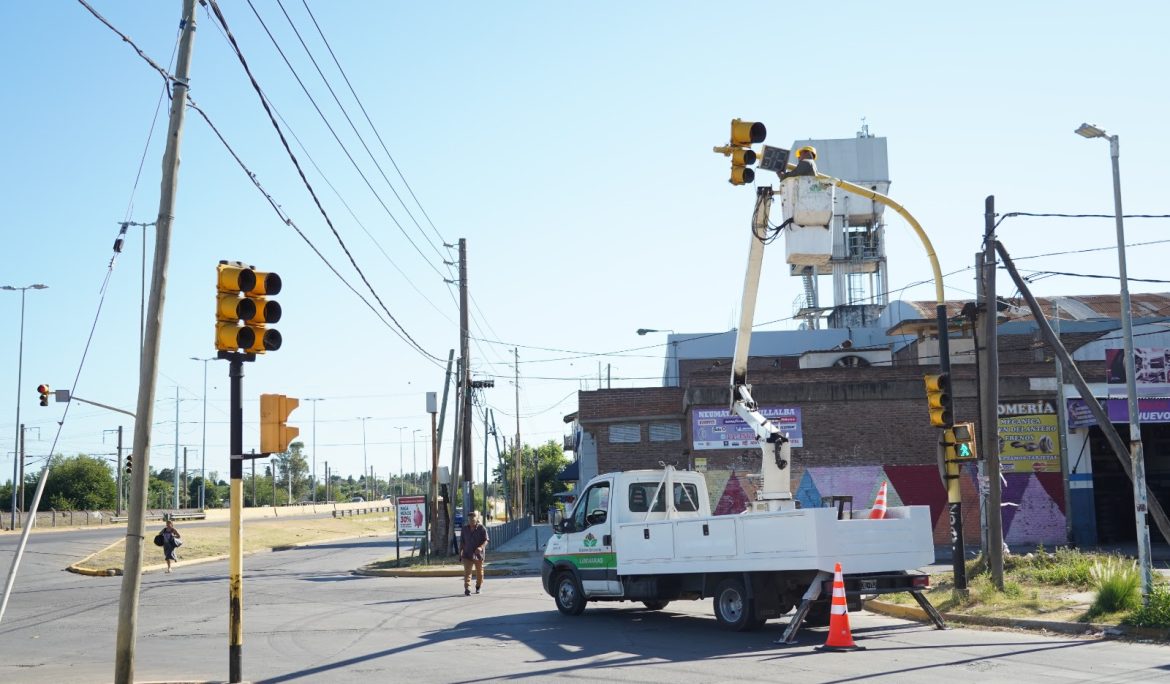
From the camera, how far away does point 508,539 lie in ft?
161

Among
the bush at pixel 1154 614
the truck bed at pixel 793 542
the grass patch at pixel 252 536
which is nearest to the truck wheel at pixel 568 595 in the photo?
the truck bed at pixel 793 542

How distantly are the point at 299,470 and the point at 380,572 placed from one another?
156762 millimetres

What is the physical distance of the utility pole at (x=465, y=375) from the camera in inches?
1355

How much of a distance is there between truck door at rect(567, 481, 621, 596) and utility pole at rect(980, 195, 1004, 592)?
6244 mm

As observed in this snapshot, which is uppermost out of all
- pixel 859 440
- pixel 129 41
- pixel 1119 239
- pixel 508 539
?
pixel 129 41

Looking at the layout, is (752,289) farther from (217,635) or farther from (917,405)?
(917,405)

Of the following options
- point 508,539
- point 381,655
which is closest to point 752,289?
point 381,655

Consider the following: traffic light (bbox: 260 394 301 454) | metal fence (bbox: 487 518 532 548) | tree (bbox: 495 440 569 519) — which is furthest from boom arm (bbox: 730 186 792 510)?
tree (bbox: 495 440 569 519)

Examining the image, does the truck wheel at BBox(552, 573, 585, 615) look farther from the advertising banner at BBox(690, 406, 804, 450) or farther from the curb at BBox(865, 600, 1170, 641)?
the advertising banner at BBox(690, 406, 804, 450)

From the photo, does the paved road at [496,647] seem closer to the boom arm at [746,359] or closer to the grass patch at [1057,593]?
the grass patch at [1057,593]

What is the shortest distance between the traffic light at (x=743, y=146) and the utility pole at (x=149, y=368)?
5948mm

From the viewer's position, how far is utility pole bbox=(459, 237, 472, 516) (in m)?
34.4

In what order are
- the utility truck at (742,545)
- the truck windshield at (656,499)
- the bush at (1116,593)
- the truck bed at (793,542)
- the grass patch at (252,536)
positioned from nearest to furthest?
the truck bed at (793,542)
the utility truck at (742,545)
the bush at (1116,593)
the truck windshield at (656,499)
the grass patch at (252,536)

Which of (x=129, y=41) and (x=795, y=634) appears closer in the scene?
(x=129, y=41)
